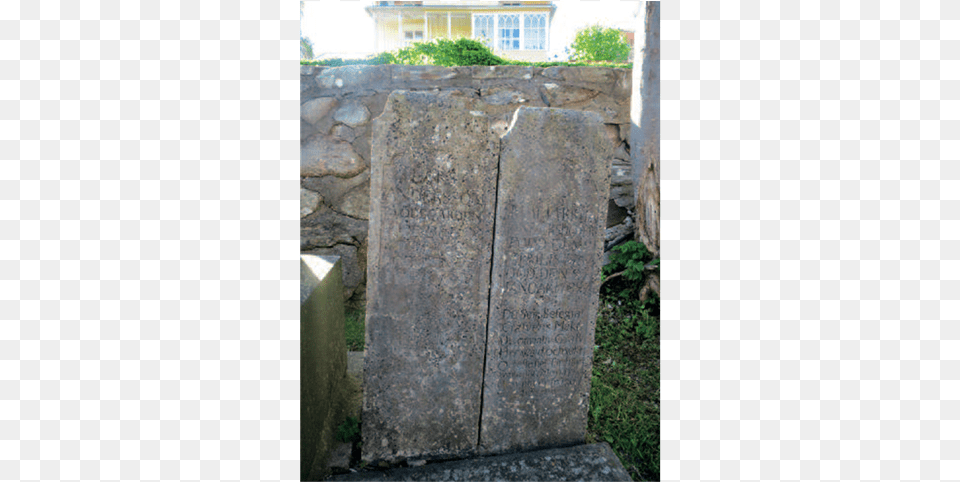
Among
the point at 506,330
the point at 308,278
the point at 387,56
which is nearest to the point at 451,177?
the point at 506,330

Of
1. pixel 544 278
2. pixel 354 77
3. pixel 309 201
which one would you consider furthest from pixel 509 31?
pixel 544 278

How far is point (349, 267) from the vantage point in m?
4.50

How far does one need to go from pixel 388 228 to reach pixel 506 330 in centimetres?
67

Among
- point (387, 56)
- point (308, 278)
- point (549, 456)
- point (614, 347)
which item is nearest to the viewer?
point (549, 456)

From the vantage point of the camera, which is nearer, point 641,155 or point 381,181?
point 381,181

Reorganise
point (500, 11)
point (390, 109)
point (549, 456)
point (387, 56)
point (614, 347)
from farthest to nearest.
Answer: point (500, 11) → point (387, 56) → point (614, 347) → point (549, 456) → point (390, 109)

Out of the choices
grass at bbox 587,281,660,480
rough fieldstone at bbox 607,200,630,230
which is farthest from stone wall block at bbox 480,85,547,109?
grass at bbox 587,281,660,480

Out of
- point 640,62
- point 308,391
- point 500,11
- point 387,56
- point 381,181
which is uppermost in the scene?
point 500,11

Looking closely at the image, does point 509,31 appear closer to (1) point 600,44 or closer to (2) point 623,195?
(1) point 600,44

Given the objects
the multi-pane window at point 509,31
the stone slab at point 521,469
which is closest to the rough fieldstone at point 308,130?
the stone slab at point 521,469

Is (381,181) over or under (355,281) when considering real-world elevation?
over

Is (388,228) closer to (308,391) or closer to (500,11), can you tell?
(308,391)

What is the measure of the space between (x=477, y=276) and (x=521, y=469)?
79 centimetres

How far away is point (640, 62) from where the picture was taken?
168 inches
